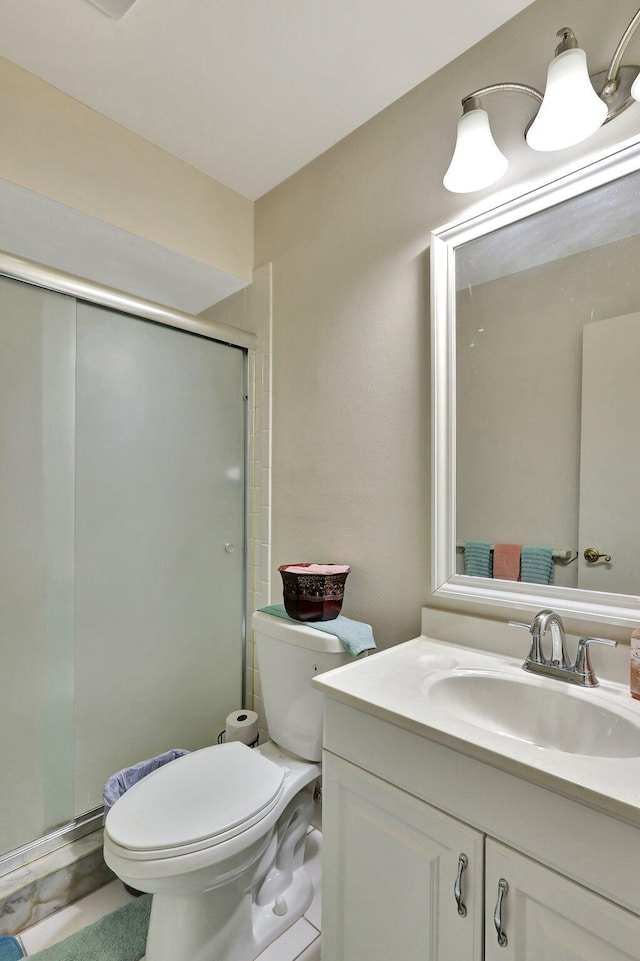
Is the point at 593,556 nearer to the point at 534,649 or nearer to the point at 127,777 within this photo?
the point at 534,649

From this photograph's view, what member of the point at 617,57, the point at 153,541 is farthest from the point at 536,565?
the point at 153,541

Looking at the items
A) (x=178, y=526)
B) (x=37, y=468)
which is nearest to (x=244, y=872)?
(x=178, y=526)

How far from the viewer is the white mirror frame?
1.12 meters

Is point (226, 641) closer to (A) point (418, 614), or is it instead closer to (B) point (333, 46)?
(A) point (418, 614)

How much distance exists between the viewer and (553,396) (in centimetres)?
111

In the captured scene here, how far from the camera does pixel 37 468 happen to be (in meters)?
1.43

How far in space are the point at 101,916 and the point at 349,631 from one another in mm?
1045

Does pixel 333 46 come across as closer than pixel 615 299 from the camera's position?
No

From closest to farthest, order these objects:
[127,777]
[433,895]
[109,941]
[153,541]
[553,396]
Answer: [433,895], [553,396], [109,941], [127,777], [153,541]

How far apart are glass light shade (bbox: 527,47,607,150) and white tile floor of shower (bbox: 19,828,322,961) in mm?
2051

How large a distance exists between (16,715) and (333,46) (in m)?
2.08

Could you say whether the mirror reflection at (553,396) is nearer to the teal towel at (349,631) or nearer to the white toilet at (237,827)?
the teal towel at (349,631)

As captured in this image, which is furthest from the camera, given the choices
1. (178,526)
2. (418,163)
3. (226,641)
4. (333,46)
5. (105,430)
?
(226,641)

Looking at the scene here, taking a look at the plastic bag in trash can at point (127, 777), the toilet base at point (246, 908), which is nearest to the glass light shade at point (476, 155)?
the toilet base at point (246, 908)
